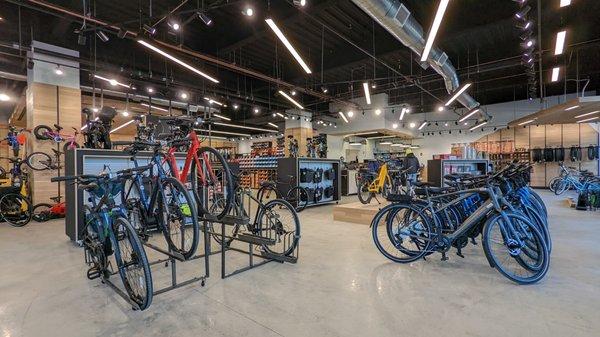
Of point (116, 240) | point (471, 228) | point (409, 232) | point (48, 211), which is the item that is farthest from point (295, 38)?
point (48, 211)

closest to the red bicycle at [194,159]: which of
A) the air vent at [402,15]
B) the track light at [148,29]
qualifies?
the track light at [148,29]

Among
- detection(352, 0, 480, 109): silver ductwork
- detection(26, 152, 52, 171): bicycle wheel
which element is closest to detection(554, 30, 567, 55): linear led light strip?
detection(352, 0, 480, 109): silver ductwork

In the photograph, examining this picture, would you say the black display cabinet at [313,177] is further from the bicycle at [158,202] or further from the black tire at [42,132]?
the black tire at [42,132]

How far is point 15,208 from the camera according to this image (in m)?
6.17

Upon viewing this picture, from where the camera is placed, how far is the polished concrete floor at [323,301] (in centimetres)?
212

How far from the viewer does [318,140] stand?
423 inches

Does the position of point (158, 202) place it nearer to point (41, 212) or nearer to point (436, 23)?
point (436, 23)

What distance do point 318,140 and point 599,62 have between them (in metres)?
9.60

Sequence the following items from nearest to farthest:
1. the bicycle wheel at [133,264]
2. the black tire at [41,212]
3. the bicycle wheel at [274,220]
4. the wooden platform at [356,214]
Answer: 1. the bicycle wheel at [133,264]
2. the bicycle wheel at [274,220]
3. the wooden platform at [356,214]
4. the black tire at [41,212]

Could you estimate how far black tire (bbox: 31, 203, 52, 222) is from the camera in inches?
253

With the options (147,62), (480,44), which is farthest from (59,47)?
(480,44)

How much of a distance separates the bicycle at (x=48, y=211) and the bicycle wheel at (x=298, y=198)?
18.0ft

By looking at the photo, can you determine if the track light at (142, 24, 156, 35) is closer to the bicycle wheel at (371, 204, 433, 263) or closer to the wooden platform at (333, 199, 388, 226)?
the wooden platform at (333, 199, 388, 226)

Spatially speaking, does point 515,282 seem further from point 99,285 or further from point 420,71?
point 420,71
